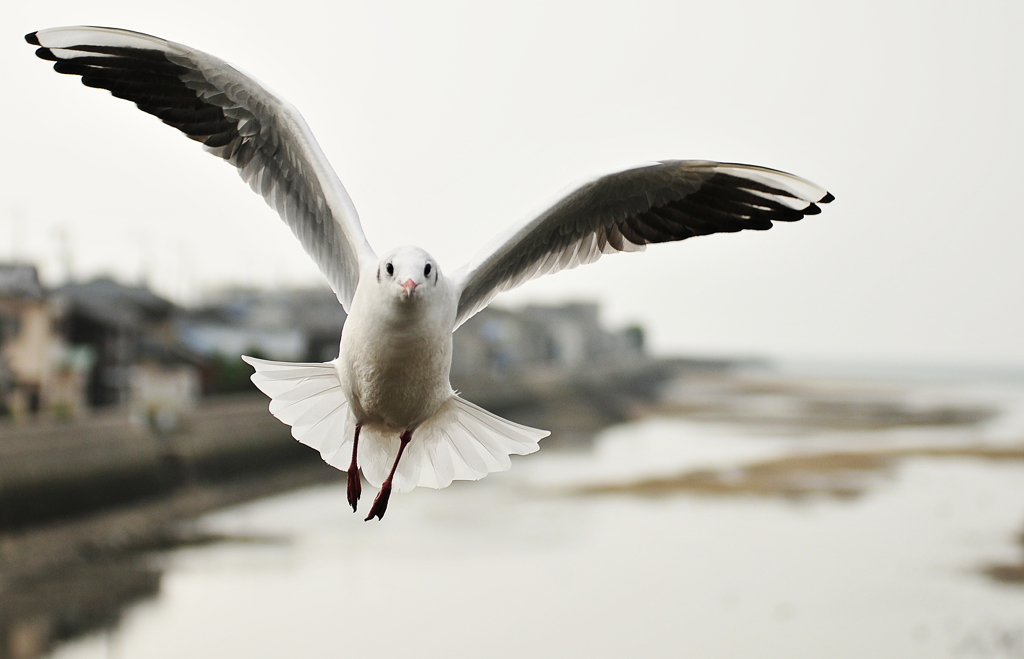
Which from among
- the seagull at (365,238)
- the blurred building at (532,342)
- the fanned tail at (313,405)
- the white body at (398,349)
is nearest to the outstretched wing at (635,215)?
the seagull at (365,238)

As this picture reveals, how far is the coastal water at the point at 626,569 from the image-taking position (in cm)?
1288

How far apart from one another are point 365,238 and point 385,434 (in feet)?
2.54

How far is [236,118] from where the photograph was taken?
3.63 meters

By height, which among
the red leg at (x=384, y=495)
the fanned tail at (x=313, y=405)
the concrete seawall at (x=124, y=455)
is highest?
the fanned tail at (x=313, y=405)

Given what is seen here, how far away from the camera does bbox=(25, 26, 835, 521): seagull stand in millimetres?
3168

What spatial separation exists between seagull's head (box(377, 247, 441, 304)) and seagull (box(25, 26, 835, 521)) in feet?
0.35

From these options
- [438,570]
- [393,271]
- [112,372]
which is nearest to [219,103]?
[393,271]

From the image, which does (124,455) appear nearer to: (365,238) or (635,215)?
(365,238)

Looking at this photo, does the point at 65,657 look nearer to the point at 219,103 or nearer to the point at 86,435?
the point at 86,435

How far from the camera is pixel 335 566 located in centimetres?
1648

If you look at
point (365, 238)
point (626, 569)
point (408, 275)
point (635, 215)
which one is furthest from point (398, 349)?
point (626, 569)

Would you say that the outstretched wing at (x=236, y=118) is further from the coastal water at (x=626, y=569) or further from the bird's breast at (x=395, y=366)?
Result: the coastal water at (x=626, y=569)

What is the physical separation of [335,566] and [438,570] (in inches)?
72.8

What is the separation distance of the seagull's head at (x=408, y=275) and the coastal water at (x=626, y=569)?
1046 centimetres
